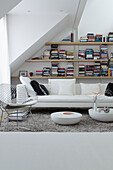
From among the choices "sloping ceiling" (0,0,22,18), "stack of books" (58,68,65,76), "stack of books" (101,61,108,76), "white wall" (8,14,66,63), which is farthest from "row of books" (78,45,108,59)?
"sloping ceiling" (0,0,22,18)

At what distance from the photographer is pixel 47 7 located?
4.82 m

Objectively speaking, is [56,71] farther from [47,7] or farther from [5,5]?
[5,5]

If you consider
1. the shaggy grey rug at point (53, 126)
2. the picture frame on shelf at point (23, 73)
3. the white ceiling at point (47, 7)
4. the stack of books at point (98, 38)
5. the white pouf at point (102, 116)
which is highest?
the white ceiling at point (47, 7)

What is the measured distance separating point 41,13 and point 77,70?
2.21 metres

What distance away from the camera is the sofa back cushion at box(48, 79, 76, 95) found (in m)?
4.86

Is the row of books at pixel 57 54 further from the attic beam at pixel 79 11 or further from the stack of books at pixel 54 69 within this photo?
the attic beam at pixel 79 11

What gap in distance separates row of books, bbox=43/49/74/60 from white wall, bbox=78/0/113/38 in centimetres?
77

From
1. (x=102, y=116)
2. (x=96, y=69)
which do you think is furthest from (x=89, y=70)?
(x=102, y=116)

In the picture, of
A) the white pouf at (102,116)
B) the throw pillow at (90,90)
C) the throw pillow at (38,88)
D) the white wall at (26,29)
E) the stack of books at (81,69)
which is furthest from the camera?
the stack of books at (81,69)

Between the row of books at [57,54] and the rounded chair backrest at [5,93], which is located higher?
the row of books at [57,54]

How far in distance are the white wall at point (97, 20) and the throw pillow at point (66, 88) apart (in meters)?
2.35

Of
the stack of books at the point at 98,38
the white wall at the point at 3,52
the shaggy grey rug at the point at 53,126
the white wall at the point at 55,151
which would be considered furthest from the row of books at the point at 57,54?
the white wall at the point at 55,151

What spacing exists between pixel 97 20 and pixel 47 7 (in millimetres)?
2354

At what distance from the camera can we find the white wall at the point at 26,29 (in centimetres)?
530
